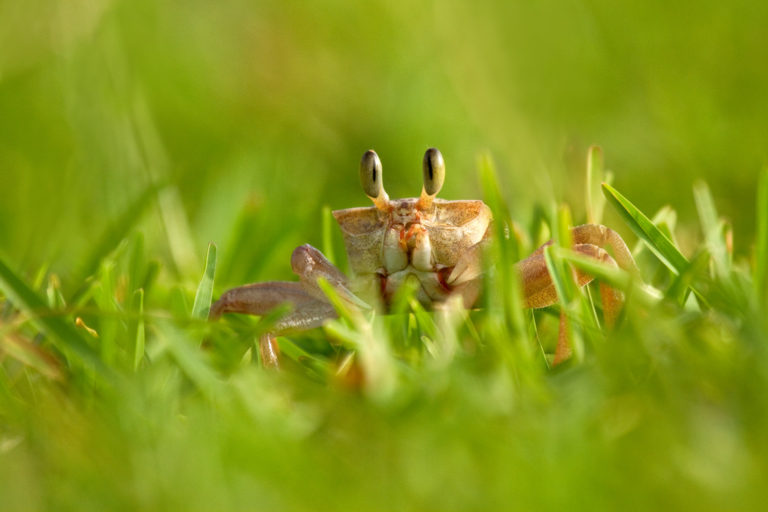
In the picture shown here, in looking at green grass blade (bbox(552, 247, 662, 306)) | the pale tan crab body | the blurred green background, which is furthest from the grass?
the blurred green background

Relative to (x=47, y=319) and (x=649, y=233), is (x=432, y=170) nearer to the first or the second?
(x=649, y=233)

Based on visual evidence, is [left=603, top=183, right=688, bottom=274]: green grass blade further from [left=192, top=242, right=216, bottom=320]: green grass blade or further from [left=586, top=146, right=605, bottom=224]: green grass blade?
[left=192, top=242, right=216, bottom=320]: green grass blade

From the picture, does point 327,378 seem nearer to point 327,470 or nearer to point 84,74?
point 327,470

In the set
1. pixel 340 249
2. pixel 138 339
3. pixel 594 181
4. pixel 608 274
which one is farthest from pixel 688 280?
pixel 340 249

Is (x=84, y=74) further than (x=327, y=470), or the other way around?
(x=84, y=74)

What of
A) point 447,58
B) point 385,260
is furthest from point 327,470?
point 447,58
